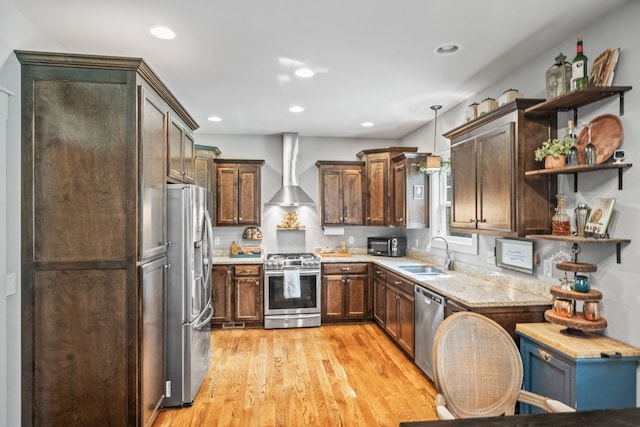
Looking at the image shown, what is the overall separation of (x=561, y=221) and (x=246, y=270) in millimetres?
3604

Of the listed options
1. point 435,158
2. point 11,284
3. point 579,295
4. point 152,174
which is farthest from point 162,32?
point 579,295

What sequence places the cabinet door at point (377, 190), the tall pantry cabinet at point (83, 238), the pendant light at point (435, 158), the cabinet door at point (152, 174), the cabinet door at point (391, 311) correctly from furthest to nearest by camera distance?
the cabinet door at point (377, 190)
the cabinet door at point (391, 311)
the pendant light at point (435, 158)
the cabinet door at point (152, 174)
the tall pantry cabinet at point (83, 238)

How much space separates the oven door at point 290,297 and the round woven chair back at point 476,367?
312 cm

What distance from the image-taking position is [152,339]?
7.91 ft

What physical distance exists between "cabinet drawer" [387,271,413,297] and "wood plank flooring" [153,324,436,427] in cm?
74

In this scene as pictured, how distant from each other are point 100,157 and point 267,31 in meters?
1.35

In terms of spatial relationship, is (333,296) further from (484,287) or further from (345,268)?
(484,287)

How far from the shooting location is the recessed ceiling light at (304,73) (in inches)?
118

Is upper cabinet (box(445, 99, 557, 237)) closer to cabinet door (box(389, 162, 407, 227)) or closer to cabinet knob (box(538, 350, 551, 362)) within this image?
cabinet knob (box(538, 350, 551, 362))

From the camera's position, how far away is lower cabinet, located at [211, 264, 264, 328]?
15.3ft

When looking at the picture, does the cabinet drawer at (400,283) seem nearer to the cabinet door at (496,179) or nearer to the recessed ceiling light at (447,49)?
the cabinet door at (496,179)

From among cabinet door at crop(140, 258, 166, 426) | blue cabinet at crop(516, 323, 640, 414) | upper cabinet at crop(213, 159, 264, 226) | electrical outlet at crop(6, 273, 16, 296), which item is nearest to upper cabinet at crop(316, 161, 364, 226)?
upper cabinet at crop(213, 159, 264, 226)

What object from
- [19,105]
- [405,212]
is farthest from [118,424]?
[405,212]

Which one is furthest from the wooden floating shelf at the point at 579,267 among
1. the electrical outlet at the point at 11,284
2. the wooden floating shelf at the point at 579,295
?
the electrical outlet at the point at 11,284
